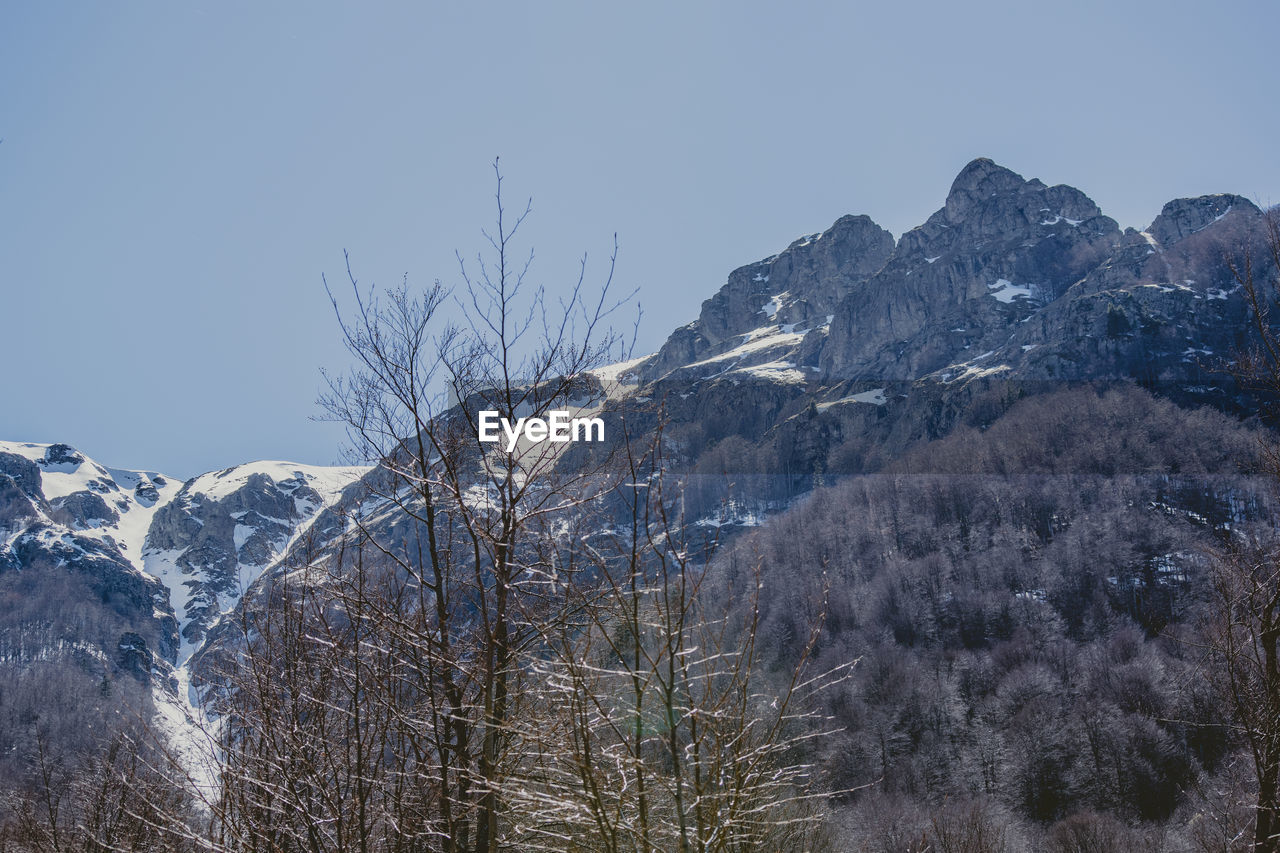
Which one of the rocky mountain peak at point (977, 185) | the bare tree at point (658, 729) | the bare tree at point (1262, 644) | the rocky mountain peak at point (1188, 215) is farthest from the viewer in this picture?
the rocky mountain peak at point (977, 185)

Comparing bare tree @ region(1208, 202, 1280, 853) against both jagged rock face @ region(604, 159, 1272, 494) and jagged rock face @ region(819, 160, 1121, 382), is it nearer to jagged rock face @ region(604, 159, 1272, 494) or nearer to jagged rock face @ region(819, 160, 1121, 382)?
jagged rock face @ region(604, 159, 1272, 494)

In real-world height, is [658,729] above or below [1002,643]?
above

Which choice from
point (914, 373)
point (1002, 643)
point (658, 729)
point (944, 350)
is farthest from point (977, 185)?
point (658, 729)

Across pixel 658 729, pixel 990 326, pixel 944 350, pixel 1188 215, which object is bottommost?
pixel 658 729

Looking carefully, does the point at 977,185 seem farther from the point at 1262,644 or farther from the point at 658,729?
the point at 658,729

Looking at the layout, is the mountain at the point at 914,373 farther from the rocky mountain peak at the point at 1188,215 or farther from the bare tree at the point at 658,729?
the bare tree at the point at 658,729

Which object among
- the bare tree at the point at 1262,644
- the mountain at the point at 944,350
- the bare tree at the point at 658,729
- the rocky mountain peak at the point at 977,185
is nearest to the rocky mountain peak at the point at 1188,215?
the mountain at the point at 944,350

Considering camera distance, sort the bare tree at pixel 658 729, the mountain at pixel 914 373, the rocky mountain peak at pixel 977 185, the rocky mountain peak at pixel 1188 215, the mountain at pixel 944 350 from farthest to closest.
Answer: the rocky mountain peak at pixel 977 185, the rocky mountain peak at pixel 1188 215, the mountain at pixel 944 350, the mountain at pixel 914 373, the bare tree at pixel 658 729

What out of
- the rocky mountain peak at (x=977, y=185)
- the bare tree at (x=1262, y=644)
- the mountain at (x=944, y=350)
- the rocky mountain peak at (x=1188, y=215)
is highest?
the rocky mountain peak at (x=977, y=185)

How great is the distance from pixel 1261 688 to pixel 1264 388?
2789mm

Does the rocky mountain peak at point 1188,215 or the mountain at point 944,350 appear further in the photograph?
the rocky mountain peak at point 1188,215

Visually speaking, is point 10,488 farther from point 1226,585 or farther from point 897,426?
point 1226,585

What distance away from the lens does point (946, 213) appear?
161625 millimetres

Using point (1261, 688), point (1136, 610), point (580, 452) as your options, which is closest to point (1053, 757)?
point (1136, 610)
